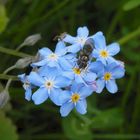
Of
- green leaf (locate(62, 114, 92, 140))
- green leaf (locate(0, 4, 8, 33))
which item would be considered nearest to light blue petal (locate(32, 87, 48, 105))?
green leaf (locate(0, 4, 8, 33))

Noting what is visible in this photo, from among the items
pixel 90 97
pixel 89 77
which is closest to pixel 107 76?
pixel 89 77

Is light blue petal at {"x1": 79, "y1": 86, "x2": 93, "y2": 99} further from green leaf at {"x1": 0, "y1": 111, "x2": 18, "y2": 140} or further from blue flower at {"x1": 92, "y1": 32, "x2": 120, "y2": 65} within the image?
green leaf at {"x1": 0, "y1": 111, "x2": 18, "y2": 140}

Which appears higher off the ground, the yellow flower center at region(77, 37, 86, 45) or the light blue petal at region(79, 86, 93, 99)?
the yellow flower center at region(77, 37, 86, 45)

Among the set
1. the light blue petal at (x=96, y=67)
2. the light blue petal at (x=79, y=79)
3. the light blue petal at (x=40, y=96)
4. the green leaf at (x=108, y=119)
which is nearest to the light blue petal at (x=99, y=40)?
the light blue petal at (x=96, y=67)

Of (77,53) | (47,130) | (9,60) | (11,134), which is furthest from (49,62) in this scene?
(47,130)

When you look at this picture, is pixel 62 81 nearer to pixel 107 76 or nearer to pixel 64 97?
pixel 64 97

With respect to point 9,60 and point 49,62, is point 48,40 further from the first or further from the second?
point 49,62

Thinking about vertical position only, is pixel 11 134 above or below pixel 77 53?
below
